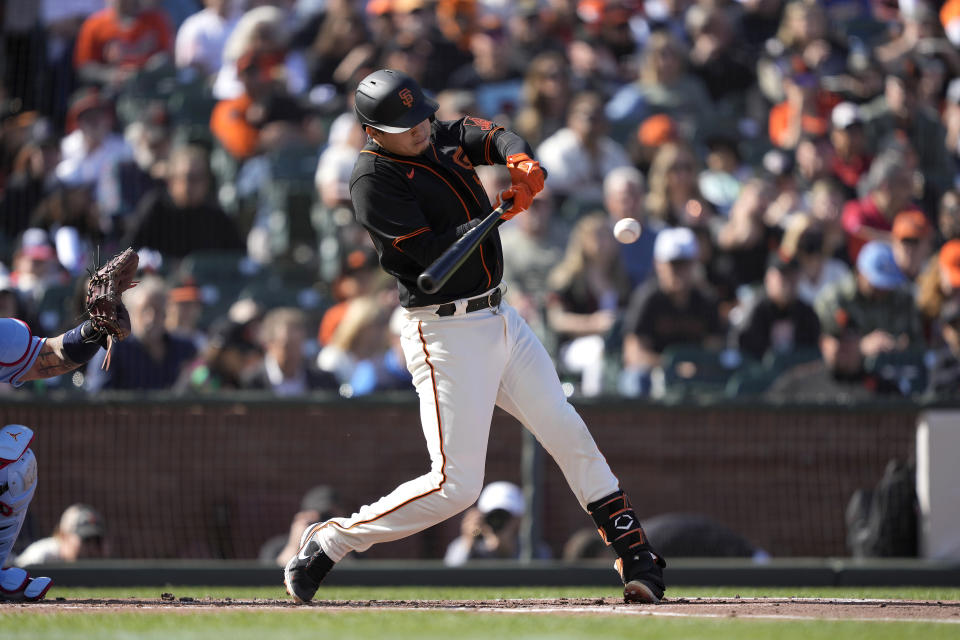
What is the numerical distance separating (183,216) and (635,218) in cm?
334

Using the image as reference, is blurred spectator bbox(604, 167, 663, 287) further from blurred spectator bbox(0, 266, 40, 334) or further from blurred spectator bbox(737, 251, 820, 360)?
blurred spectator bbox(0, 266, 40, 334)

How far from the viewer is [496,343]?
16.3ft

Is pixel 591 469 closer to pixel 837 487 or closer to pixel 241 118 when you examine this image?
pixel 837 487

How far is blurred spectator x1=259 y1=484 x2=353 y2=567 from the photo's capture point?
24.2 ft

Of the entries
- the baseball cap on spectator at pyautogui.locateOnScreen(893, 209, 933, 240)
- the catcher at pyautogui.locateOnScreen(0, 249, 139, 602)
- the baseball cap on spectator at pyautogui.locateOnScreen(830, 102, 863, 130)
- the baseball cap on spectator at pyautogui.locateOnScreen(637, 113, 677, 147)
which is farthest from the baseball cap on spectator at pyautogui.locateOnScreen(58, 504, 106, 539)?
the baseball cap on spectator at pyautogui.locateOnScreen(830, 102, 863, 130)

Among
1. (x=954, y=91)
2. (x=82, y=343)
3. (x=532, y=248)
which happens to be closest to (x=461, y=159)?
(x=82, y=343)

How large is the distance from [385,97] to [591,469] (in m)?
1.54

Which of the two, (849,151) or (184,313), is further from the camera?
(849,151)

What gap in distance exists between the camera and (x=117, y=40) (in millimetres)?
11977

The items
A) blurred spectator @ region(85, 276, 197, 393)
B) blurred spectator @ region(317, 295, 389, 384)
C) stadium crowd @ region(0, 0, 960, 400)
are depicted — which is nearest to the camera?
blurred spectator @ region(85, 276, 197, 393)

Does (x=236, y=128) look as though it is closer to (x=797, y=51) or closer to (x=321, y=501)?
(x=321, y=501)

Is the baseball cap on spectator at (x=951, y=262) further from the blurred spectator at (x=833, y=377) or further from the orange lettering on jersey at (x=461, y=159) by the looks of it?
the orange lettering on jersey at (x=461, y=159)

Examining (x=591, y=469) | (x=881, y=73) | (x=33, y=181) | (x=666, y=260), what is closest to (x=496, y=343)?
(x=591, y=469)

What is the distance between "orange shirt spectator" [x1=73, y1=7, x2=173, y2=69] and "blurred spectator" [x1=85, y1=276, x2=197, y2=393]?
A: 3.86 metres
